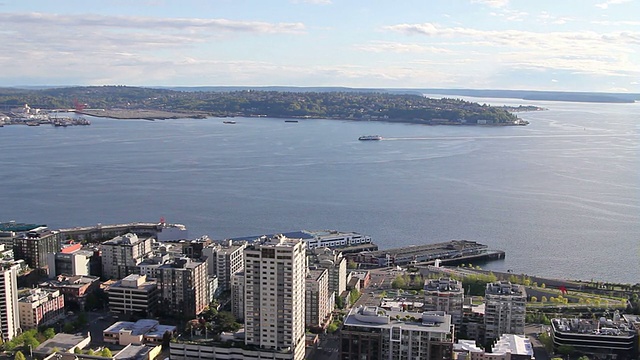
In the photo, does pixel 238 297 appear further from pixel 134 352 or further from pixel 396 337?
pixel 396 337

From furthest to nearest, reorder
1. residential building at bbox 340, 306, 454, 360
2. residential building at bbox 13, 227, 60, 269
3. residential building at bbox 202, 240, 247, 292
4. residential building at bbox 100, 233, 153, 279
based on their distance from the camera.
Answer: residential building at bbox 13, 227, 60, 269 → residential building at bbox 100, 233, 153, 279 → residential building at bbox 202, 240, 247, 292 → residential building at bbox 340, 306, 454, 360

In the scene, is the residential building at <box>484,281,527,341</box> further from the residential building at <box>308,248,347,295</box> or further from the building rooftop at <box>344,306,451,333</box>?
the residential building at <box>308,248,347,295</box>

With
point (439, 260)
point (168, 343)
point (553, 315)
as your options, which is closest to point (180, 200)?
point (439, 260)

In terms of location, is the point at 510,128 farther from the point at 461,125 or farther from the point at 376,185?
the point at 376,185

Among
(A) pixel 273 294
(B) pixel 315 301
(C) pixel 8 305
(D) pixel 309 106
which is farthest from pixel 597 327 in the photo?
(D) pixel 309 106

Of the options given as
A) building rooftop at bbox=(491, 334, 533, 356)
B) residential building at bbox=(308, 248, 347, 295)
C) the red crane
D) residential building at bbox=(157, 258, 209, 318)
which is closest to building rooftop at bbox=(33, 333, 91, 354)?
residential building at bbox=(157, 258, 209, 318)

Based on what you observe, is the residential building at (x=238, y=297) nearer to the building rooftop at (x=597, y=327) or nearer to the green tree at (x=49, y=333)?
the green tree at (x=49, y=333)

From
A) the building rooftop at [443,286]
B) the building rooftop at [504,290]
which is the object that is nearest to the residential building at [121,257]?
the building rooftop at [443,286]
